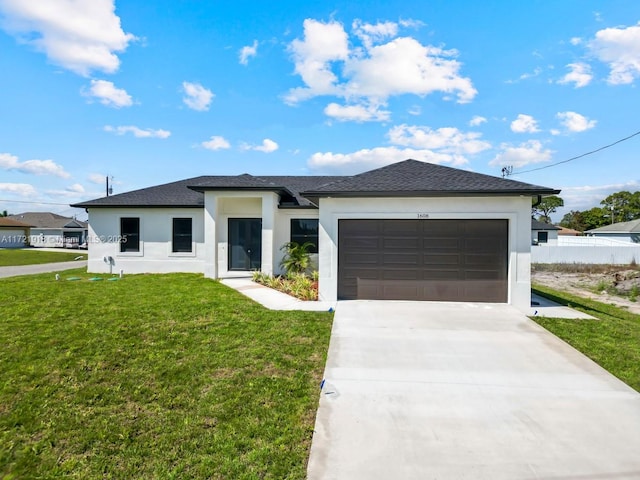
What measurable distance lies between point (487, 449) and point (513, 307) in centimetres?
667

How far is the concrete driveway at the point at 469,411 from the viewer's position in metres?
2.87

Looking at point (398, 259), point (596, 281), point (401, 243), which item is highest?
point (401, 243)

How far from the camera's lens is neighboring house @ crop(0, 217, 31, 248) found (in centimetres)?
3947

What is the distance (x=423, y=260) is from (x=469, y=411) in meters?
5.67

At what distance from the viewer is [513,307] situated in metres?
8.62

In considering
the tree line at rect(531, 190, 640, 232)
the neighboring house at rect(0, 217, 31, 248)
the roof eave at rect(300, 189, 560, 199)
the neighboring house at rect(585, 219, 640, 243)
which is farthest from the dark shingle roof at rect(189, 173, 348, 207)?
the tree line at rect(531, 190, 640, 232)

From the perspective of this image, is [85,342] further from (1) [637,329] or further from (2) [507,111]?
(2) [507,111]

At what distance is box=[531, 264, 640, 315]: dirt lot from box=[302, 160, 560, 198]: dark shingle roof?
6795mm

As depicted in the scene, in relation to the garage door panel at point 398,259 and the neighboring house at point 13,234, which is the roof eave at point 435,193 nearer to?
the garage door panel at point 398,259

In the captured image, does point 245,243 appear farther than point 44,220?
No

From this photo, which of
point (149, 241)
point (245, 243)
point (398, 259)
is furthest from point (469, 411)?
point (149, 241)

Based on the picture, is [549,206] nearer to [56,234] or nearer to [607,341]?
[607,341]

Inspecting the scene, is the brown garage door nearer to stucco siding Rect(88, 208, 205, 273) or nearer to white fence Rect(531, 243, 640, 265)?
stucco siding Rect(88, 208, 205, 273)

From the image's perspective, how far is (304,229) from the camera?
13914mm
